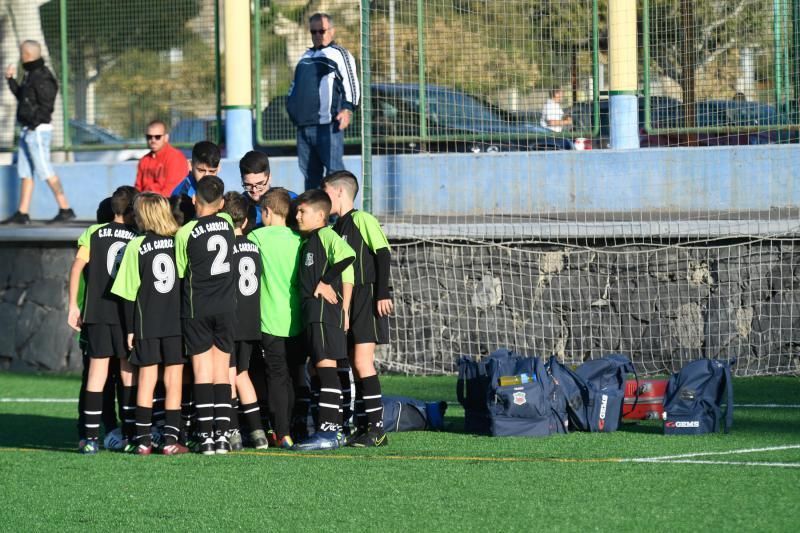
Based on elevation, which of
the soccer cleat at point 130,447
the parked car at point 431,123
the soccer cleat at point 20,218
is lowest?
the soccer cleat at point 130,447

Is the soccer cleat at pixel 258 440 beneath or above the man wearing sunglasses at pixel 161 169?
beneath

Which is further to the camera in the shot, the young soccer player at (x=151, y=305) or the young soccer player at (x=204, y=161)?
the young soccer player at (x=204, y=161)

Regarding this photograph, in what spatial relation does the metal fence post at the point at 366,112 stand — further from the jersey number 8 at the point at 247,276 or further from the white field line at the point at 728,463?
the white field line at the point at 728,463

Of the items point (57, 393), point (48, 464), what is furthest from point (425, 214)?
point (48, 464)

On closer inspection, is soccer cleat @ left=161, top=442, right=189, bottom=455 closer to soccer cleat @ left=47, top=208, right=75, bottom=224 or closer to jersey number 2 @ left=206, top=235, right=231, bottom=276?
jersey number 2 @ left=206, top=235, right=231, bottom=276

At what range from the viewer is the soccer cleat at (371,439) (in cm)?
769

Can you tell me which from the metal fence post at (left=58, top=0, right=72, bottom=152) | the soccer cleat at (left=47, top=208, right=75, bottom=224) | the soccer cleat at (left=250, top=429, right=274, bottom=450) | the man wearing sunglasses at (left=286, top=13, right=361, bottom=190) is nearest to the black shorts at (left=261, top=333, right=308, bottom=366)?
the soccer cleat at (left=250, top=429, right=274, bottom=450)

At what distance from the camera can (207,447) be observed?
296 inches

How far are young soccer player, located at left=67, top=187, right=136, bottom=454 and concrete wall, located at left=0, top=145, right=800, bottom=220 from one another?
5.07 metres

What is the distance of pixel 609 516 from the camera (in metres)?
5.47

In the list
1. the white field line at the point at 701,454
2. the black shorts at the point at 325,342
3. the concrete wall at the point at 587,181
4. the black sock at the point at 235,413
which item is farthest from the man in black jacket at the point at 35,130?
the white field line at the point at 701,454

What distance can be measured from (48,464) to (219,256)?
5.12 feet

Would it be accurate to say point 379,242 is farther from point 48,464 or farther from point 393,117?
point 393,117

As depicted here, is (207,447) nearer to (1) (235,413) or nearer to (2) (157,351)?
(1) (235,413)
